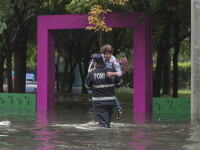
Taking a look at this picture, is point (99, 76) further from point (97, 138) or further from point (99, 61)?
point (97, 138)

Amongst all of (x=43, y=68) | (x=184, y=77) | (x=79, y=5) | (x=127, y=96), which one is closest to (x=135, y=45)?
(x=79, y=5)

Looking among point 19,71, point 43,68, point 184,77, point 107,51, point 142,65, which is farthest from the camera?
point 184,77

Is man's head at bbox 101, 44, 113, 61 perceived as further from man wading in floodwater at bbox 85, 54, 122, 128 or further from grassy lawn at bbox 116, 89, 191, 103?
grassy lawn at bbox 116, 89, 191, 103

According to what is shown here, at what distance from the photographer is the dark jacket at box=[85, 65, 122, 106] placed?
10164mm

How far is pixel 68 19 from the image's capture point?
1948cm

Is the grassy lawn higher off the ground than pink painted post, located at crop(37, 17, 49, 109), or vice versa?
pink painted post, located at crop(37, 17, 49, 109)

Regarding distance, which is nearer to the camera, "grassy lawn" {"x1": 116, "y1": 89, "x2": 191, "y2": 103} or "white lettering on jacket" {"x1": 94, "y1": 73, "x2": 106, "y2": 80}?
"white lettering on jacket" {"x1": 94, "y1": 73, "x2": 106, "y2": 80}

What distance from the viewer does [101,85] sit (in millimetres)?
10203

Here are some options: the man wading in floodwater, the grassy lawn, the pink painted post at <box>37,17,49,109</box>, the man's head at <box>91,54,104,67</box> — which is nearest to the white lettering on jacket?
the man wading in floodwater

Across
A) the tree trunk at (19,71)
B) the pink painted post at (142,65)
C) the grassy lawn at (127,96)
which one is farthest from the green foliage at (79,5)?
the grassy lawn at (127,96)

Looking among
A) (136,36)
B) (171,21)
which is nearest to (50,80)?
(136,36)

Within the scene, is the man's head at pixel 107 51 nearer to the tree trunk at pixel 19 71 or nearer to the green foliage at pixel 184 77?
the tree trunk at pixel 19 71

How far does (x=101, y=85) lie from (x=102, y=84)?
0.10 ft

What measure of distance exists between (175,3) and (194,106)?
7371 millimetres
